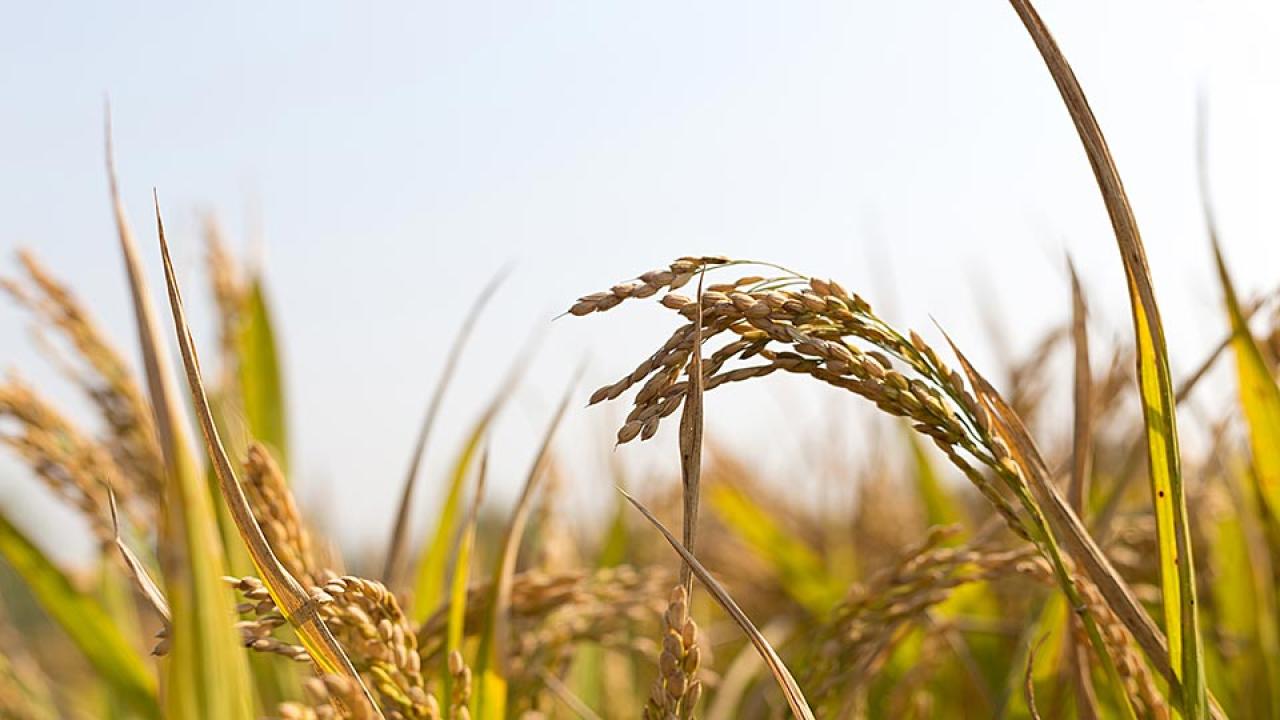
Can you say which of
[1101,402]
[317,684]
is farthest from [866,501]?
[317,684]

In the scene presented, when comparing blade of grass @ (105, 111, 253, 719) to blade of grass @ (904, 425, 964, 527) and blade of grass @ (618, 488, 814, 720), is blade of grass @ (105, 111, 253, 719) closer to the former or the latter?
blade of grass @ (618, 488, 814, 720)

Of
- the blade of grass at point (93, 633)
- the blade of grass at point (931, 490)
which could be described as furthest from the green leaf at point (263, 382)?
the blade of grass at point (931, 490)

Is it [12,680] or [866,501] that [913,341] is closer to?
[12,680]

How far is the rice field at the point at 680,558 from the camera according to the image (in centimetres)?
55

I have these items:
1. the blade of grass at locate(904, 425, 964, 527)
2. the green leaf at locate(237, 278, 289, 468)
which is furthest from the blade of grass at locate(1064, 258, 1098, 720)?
the green leaf at locate(237, 278, 289, 468)

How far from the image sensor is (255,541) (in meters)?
0.56

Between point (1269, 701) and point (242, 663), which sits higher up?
point (242, 663)

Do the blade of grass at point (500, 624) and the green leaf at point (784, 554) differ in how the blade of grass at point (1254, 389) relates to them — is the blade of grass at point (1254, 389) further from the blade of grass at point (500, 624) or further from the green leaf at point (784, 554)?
the green leaf at point (784, 554)

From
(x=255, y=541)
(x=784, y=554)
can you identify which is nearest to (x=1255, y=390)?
(x=255, y=541)

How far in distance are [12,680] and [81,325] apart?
1.68 feet

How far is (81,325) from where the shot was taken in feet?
4.61

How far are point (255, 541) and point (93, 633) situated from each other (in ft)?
3.25

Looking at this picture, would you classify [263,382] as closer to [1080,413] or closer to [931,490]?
[931,490]

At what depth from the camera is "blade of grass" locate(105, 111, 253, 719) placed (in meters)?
0.39
